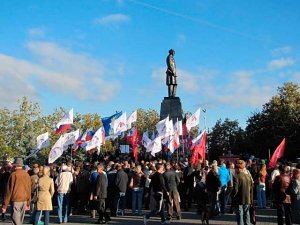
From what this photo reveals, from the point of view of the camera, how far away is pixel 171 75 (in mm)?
35094

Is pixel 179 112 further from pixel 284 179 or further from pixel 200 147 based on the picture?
pixel 284 179

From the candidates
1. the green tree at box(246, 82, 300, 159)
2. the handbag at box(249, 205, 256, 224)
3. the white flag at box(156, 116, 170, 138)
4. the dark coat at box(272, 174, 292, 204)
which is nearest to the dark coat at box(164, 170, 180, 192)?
the handbag at box(249, 205, 256, 224)

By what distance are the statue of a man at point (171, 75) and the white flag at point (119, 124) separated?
34.7 feet

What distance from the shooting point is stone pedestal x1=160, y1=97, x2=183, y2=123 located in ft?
110

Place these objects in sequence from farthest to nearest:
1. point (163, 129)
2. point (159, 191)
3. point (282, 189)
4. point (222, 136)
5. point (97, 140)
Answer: point (222, 136) < point (163, 129) < point (97, 140) < point (159, 191) < point (282, 189)

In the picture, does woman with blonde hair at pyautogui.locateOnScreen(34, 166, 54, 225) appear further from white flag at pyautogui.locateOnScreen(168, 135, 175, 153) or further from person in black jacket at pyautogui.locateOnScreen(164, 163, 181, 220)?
white flag at pyautogui.locateOnScreen(168, 135, 175, 153)

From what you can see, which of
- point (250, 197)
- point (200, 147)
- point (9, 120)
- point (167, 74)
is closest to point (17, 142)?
point (9, 120)

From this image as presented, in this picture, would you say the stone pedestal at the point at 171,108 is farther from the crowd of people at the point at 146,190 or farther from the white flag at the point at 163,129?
the crowd of people at the point at 146,190

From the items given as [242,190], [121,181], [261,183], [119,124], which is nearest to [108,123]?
[119,124]

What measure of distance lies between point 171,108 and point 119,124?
9.86m

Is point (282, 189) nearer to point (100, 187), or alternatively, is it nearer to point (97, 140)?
point (100, 187)

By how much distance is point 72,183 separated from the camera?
1556cm

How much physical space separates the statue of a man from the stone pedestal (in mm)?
832

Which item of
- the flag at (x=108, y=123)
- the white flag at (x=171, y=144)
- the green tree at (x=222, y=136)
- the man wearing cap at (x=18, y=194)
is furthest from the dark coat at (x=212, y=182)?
the green tree at (x=222, y=136)
